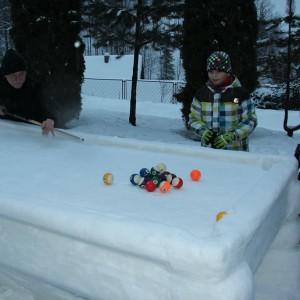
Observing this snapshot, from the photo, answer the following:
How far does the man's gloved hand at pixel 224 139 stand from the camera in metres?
2.79

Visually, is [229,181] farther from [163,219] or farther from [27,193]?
[27,193]

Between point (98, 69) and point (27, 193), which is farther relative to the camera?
point (98, 69)

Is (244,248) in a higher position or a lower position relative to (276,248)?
higher

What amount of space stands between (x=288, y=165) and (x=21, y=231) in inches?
60.8

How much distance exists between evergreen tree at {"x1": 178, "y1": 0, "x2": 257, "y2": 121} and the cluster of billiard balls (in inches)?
207

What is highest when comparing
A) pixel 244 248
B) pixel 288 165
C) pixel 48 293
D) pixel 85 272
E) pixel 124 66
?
pixel 124 66

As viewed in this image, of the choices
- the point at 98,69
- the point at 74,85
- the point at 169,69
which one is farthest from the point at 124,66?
the point at 74,85

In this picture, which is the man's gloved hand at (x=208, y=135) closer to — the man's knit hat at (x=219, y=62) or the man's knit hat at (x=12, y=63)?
the man's knit hat at (x=219, y=62)

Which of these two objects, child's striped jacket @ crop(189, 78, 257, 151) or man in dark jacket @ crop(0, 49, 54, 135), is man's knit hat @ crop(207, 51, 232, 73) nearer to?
child's striped jacket @ crop(189, 78, 257, 151)

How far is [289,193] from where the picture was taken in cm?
230

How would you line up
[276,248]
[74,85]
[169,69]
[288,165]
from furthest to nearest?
[169,69]
[74,85]
[288,165]
[276,248]

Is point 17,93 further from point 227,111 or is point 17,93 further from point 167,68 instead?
point 167,68

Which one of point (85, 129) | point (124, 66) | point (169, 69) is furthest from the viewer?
point (169, 69)

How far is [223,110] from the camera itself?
9.41 ft
